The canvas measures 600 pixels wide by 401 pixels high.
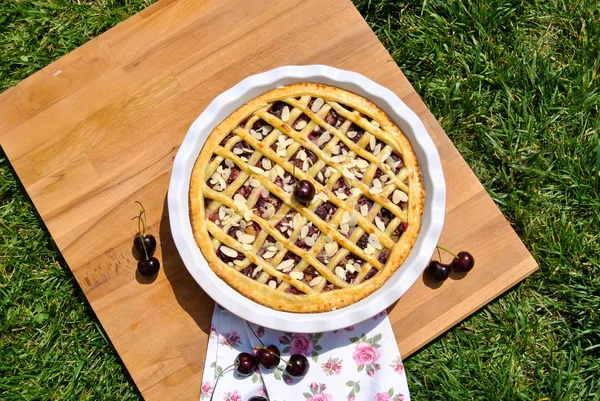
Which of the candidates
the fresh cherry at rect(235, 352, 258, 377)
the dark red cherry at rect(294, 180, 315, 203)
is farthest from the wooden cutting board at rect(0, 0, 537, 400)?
the dark red cherry at rect(294, 180, 315, 203)

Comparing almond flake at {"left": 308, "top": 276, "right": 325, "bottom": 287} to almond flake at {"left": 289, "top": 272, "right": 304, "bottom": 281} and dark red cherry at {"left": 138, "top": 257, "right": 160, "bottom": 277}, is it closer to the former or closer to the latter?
almond flake at {"left": 289, "top": 272, "right": 304, "bottom": 281}

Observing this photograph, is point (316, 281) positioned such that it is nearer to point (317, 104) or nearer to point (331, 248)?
point (331, 248)

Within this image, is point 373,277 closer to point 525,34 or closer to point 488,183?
point 488,183

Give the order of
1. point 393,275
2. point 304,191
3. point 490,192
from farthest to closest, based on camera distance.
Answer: point 490,192
point 393,275
point 304,191

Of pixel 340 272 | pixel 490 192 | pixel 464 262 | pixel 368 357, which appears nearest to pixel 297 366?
pixel 368 357

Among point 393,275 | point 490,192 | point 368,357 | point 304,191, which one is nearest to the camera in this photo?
point 304,191

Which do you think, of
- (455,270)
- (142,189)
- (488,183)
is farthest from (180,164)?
(488,183)

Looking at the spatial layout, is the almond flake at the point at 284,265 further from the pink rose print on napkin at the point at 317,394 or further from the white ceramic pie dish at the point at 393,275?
the pink rose print on napkin at the point at 317,394
